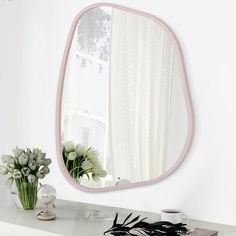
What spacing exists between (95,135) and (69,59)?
0.37m

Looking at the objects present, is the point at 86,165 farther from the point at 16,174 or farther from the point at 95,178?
the point at 16,174

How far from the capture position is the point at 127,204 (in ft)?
6.18

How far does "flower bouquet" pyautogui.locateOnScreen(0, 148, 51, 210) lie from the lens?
1811 millimetres

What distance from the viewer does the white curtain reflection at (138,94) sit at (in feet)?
5.85

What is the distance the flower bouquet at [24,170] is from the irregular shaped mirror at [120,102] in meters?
0.20

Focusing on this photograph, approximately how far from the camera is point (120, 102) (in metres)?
1.89

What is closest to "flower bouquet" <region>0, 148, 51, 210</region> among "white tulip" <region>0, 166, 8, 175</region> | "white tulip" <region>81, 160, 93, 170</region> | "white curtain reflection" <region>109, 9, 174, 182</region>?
"white tulip" <region>0, 166, 8, 175</region>

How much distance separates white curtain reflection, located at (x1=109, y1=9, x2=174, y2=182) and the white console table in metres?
0.17

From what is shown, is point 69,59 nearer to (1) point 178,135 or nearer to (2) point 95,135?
(2) point 95,135

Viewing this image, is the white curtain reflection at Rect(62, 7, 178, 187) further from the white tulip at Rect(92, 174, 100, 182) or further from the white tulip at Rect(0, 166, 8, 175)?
the white tulip at Rect(0, 166, 8, 175)

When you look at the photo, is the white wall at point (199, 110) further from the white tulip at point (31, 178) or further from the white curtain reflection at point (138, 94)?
the white tulip at point (31, 178)

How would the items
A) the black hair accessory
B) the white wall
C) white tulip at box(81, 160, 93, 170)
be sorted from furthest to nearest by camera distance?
white tulip at box(81, 160, 93, 170), the white wall, the black hair accessory

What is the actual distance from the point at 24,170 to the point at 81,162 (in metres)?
0.27

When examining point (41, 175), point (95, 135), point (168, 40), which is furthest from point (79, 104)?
point (168, 40)
